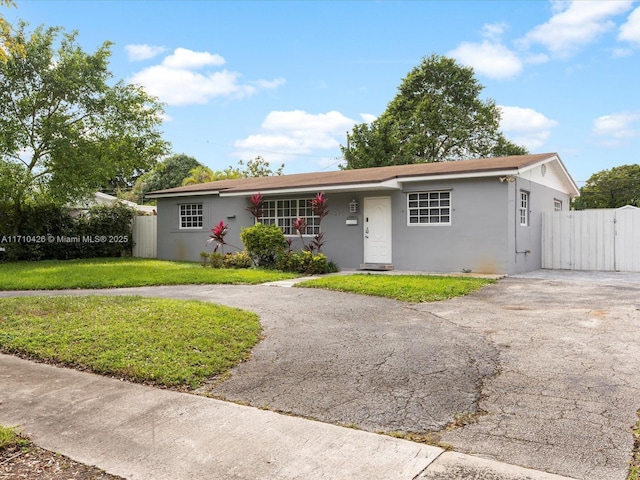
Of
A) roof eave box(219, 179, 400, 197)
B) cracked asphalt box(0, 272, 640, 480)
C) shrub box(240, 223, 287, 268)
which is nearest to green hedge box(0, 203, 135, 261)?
roof eave box(219, 179, 400, 197)

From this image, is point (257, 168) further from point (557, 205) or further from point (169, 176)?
point (557, 205)

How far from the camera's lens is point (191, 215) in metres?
19.4

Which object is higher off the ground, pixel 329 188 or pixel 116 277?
pixel 329 188

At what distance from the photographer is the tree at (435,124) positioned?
3253cm

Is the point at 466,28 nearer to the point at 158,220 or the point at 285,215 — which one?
the point at 285,215

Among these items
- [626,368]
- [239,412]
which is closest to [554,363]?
[626,368]

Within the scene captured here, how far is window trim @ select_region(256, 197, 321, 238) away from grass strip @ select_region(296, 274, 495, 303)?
413 cm

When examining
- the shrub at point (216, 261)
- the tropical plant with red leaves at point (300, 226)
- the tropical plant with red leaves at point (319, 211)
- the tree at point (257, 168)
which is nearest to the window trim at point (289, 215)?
the tropical plant with red leaves at point (300, 226)

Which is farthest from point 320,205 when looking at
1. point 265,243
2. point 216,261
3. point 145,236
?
point 145,236

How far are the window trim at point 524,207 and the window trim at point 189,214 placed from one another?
11.4 meters

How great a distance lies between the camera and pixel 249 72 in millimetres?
19203

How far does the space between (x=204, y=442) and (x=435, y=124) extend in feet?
106

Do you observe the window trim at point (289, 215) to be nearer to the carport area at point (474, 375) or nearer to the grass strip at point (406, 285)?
the grass strip at point (406, 285)

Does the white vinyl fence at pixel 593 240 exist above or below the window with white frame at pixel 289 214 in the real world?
below
